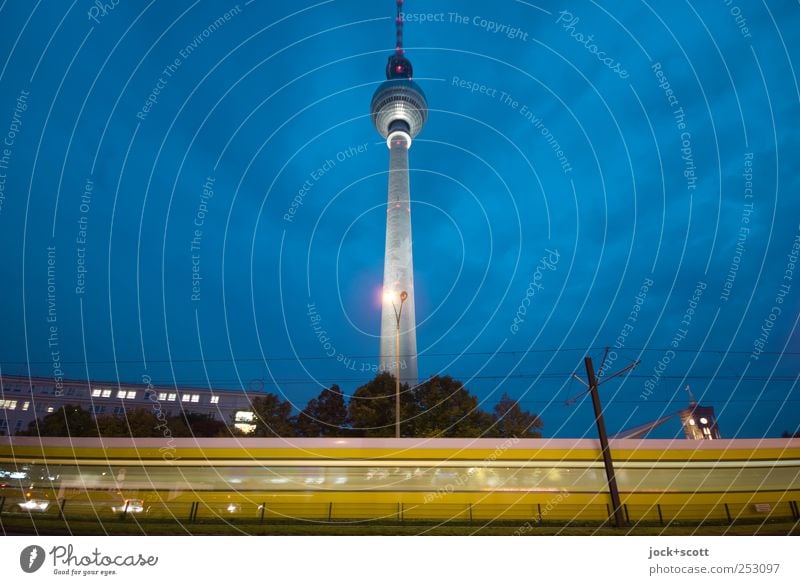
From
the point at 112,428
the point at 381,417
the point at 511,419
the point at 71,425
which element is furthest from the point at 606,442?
the point at 71,425

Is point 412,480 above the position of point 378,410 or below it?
below

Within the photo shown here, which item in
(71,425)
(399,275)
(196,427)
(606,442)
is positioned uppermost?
(399,275)

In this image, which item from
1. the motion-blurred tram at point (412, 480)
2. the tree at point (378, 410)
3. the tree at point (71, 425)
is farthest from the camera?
the tree at point (71, 425)

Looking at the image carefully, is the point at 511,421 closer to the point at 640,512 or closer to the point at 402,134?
the point at 640,512

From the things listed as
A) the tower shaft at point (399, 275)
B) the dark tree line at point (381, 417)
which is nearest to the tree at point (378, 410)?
the dark tree line at point (381, 417)
